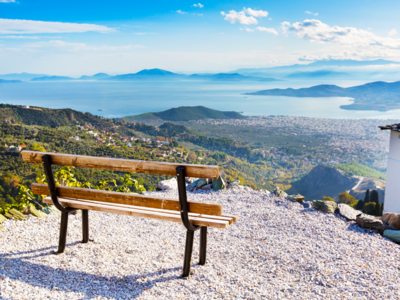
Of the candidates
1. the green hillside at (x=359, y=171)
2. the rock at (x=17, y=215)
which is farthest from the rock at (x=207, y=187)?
Result: the green hillside at (x=359, y=171)

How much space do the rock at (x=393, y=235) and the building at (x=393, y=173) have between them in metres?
3.70

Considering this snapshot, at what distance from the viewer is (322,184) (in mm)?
29641

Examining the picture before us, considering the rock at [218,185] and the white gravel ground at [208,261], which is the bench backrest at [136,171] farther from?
the rock at [218,185]

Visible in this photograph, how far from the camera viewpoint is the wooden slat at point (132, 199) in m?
2.53

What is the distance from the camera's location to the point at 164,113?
208 feet

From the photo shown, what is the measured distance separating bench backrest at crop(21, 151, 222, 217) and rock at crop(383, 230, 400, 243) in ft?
10.9

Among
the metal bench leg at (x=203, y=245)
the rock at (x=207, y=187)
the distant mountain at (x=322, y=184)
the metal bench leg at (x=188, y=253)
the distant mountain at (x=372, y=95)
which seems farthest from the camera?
the distant mountain at (x=372, y=95)

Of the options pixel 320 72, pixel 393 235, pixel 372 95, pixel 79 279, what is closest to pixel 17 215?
pixel 79 279

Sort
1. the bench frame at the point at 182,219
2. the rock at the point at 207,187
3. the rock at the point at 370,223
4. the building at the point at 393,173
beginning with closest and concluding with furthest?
1. the bench frame at the point at 182,219
2. the rock at the point at 370,223
3. the rock at the point at 207,187
4. the building at the point at 393,173

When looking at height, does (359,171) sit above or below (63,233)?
below

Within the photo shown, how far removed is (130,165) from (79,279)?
3.83 feet

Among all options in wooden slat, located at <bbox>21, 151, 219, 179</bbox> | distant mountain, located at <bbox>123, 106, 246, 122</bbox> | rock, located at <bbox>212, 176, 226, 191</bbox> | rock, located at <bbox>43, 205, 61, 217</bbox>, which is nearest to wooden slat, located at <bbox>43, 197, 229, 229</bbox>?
wooden slat, located at <bbox>21, 151, 219, 179</bbox>

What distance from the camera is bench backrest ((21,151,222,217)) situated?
238 cm

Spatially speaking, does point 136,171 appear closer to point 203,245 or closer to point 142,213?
point 142,213
